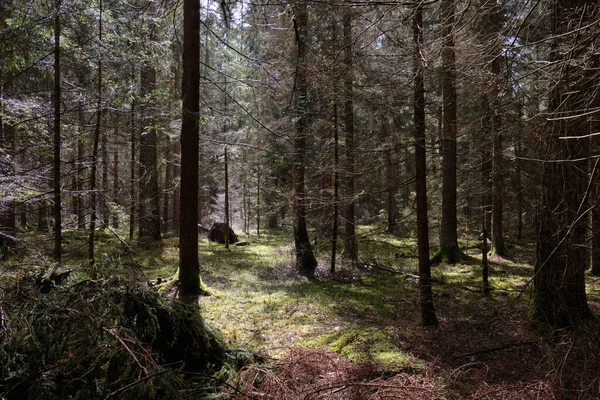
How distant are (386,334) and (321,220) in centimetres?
678

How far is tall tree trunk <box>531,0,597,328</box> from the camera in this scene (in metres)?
2.60

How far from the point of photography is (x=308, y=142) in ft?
34.8

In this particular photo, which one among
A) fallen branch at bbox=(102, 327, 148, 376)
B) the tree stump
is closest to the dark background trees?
fallen branch at bbox=(102, 327, 148, 376)

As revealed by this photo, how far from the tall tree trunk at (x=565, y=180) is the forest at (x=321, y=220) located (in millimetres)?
45

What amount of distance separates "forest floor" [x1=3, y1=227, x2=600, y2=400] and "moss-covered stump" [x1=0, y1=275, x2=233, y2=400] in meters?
0.30

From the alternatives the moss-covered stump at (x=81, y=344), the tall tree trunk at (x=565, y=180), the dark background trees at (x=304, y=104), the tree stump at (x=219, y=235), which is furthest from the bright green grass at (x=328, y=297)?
the tree stump at (x=219, y=235)

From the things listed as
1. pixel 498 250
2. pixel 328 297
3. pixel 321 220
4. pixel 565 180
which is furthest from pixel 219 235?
pixel 565 180

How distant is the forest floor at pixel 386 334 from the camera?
3074 millimetres

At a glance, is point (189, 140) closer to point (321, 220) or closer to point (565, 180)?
point (321, 220)

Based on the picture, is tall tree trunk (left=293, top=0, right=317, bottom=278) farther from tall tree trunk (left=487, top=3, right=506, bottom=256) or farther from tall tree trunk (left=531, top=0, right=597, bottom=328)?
tall tree trunk (left=531, top=0, right=597, bottom=328)

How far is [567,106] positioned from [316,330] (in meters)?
4.57

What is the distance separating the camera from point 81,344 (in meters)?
2.28

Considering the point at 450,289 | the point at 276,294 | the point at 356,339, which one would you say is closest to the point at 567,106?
the point at 356,339

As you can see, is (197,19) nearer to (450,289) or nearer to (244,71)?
(244,71)
